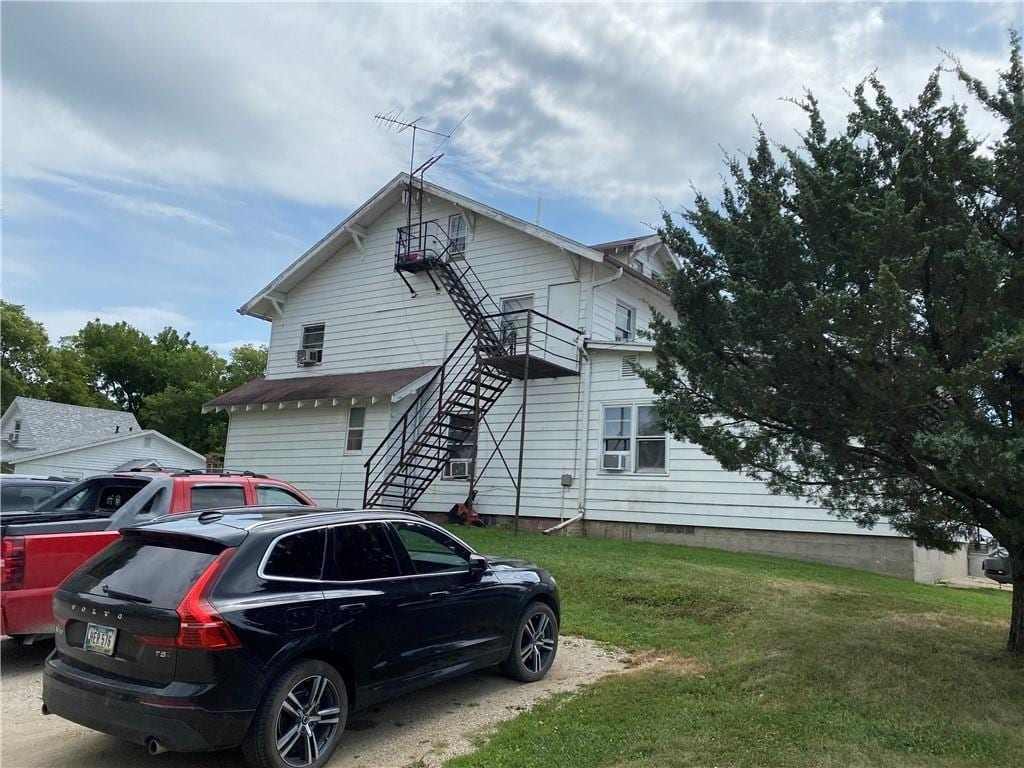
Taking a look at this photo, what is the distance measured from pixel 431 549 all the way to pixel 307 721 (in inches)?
63.1

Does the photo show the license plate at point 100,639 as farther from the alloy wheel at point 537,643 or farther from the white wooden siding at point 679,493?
the white wooden siding at point 679,493

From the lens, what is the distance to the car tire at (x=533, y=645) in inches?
246

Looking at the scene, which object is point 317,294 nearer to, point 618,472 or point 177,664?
point 618,472

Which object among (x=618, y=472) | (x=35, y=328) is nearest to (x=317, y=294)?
(x=618, y=472)

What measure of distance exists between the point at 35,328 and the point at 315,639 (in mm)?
59080

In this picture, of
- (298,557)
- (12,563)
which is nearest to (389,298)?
(12,563)

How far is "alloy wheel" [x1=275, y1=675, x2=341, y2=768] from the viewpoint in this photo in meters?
4.32

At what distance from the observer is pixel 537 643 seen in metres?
Result: 6.51

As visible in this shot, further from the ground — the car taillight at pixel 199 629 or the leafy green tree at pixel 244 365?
the leafy green tree at pixel 244 365

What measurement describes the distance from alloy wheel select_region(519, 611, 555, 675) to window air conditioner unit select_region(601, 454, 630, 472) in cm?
1010

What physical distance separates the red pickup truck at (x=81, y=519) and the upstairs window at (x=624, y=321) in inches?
469

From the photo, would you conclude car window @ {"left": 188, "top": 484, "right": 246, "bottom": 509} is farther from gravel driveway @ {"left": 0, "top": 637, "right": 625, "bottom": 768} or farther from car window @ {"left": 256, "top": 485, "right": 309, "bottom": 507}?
gravel driveway @ {"left": 0, "top": 637, "right": 625, "bottom": 768}

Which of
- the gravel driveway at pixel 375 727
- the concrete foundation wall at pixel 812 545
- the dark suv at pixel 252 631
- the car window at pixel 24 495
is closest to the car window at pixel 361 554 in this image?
the dark suv at pixel 252 631

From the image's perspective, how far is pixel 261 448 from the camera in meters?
21.6
